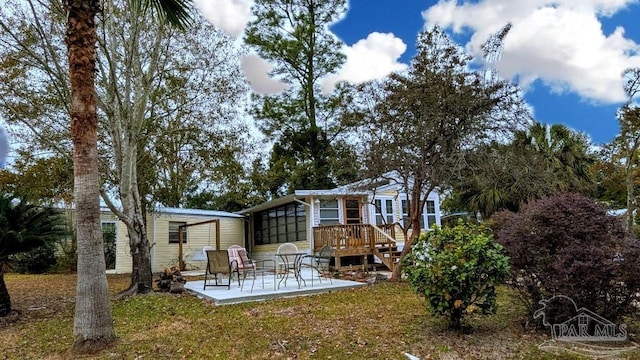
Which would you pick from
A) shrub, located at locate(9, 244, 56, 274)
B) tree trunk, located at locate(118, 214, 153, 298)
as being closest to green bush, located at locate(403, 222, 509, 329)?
tree trunk, located at locate(118, 214, 153, 298)

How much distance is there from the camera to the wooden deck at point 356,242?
13.4 metres

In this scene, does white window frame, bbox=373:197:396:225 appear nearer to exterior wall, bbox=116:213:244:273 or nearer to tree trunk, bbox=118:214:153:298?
exterior wall, bbox=116:213:244:273

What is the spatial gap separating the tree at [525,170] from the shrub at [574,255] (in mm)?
2417

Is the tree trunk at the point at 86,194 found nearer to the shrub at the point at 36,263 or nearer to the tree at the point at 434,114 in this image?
the tree at the point at 434,114

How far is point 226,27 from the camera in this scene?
40.2ft

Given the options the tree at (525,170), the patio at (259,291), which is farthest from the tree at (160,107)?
the tree at (525,170)

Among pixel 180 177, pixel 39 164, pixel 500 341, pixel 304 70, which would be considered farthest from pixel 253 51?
pixel 500 341

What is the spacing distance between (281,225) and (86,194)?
13.0 meters

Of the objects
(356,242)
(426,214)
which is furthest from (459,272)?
(426,214)

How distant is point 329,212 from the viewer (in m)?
15.8

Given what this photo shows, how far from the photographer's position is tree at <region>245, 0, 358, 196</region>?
2384cm

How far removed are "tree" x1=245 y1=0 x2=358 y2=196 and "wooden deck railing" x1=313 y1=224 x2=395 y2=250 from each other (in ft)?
31.4

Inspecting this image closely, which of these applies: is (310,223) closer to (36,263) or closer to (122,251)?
(122,251)

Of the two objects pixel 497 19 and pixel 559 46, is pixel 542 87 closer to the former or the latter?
pixel 559 46
